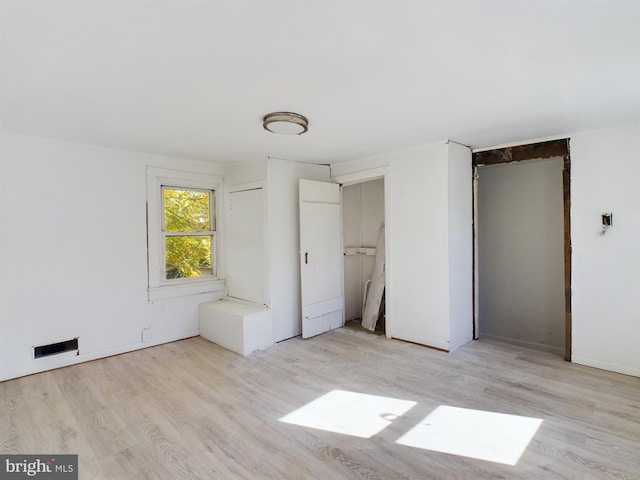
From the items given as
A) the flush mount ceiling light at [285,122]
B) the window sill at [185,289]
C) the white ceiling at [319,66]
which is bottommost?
the window sill at [185,289]

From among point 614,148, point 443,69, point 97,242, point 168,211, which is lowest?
point 97,242

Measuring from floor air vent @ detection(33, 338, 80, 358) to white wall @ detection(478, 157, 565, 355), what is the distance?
5.21 metres

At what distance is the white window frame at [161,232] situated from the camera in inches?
161

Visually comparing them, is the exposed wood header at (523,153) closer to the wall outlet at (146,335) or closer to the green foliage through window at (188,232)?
the green foliage through window at (188,232)

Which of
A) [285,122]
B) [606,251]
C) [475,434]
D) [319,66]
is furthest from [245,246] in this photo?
[606,251]

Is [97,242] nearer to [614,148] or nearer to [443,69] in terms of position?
[443,69]

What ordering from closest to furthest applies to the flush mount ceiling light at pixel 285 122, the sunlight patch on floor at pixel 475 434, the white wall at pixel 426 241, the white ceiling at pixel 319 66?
the white ceiling at pixel 319 66 → the sunlight patch on floor at pixel 475 434 → the flush mount ceiling light at pixel 285 122 → the white wall at pixel 426 241

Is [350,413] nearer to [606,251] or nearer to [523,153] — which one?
[606,251]

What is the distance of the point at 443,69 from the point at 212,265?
3.78 meters

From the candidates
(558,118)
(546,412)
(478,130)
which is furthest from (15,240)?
(558,118)

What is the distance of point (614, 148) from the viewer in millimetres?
3164

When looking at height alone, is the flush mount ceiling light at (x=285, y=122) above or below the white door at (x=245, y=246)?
above

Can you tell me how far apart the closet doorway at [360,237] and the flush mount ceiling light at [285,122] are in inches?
96.1

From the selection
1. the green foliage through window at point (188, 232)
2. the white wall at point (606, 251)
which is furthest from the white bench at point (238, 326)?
the white wall at point (606, 251)
